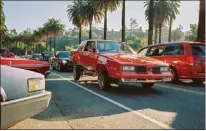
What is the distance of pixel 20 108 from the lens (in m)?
3.55

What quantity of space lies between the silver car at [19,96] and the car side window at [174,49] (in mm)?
7709

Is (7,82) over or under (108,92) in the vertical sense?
over

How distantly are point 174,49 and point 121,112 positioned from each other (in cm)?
627

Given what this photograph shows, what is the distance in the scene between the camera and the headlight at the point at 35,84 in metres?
3.93

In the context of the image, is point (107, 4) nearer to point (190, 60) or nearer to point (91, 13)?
point (91, 13)

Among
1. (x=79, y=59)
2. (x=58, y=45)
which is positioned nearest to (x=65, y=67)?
(x=79, y=59)

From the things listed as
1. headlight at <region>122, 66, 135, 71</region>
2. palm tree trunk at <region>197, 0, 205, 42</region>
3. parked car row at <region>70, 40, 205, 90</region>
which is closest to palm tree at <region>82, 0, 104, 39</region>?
palm tree trunk at <region>197, 0, 205, 42</region>

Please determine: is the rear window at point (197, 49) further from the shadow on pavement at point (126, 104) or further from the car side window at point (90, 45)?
the car side window at point (90, 45)

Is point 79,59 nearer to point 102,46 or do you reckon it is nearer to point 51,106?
point 102,46

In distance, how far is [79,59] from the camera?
1127 cm

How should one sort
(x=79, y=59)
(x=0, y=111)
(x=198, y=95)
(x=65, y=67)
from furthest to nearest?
(x=65, y=67) < (x=79, y=59) < (x=198, y=95) < (x=0, y=111)

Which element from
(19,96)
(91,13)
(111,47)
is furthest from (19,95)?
(91,13)

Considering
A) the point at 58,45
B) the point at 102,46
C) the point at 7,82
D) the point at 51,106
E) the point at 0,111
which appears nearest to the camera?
the point at 0,111

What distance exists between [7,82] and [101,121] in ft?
6.54
